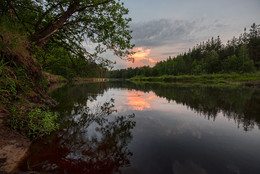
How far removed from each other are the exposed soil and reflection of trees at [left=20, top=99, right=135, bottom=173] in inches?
11.9

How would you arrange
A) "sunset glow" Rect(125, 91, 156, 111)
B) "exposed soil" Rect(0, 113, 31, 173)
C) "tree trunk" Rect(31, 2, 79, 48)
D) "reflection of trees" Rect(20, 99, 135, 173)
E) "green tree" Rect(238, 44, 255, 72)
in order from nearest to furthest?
"exposed soil" Rect(0, 113, 31, 173) → "reflection of trees" Rect(20, 99, 135, 173) → "tree trunk" Rect(31, 2, 79, 48) → "sunset glow" Rect(125, 91, 156, 111) → "green tree" Rect(238, 44, 255, 72)

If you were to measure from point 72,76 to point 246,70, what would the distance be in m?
83.4

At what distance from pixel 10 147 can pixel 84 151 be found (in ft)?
6.72

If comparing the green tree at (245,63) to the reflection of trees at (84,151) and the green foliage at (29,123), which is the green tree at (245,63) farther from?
the green foliage at (29,123)

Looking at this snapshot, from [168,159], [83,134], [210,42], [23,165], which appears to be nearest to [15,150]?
[23,165]

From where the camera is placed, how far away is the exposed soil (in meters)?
3.23

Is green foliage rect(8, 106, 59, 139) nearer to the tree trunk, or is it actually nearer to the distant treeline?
the tree trunk

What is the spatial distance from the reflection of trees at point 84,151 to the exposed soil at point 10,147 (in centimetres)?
30

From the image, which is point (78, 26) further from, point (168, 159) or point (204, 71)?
point (204, 71)

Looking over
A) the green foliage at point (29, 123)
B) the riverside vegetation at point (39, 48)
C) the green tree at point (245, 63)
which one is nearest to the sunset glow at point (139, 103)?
the riverside vegetation at point (39, 48)

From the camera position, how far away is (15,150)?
3785 mm

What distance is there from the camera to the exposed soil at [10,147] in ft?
10.6

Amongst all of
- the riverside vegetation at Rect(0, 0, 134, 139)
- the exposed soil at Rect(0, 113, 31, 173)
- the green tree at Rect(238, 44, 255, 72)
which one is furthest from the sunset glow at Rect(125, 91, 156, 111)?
the green tree at Rect(238, 44, 255, 72)

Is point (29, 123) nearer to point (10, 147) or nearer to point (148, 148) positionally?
point (10, 147)
